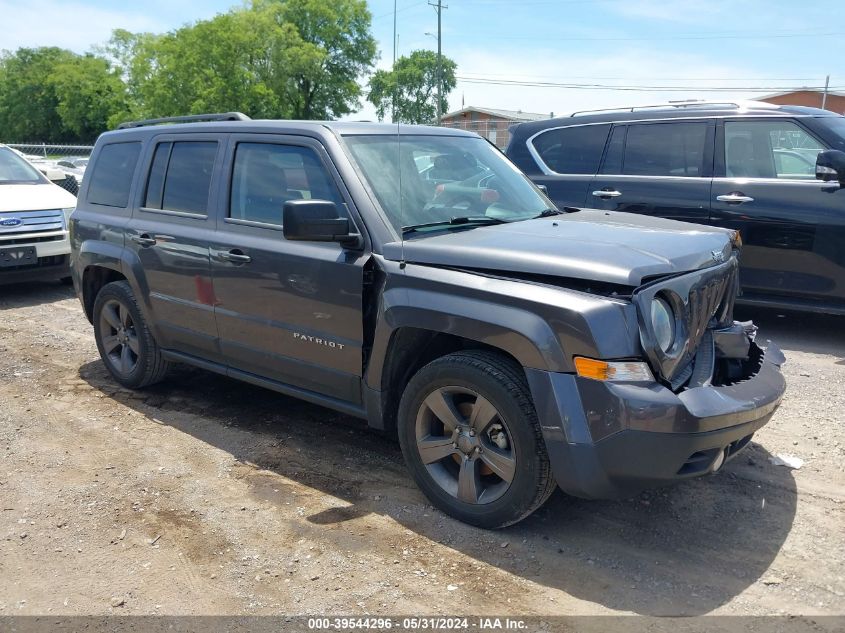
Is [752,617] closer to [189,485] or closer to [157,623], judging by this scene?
[157,623]

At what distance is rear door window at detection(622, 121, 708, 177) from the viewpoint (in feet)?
22.3

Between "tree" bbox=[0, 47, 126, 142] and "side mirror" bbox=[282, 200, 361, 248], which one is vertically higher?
"tree" bbox=[0, 47, 126, 142]

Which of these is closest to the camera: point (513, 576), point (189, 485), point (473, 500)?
point (513, 576)

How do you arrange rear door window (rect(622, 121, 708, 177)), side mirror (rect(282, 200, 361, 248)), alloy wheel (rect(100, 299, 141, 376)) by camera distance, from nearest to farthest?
1. side mirror (rect(282, 200, 361, 248))
2. alloy wheel (rect(100, 299, 141, 376))
3. rear door window (rect(622, 121, 708, 177))

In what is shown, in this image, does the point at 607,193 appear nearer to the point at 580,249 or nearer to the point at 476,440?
the point at 580,249

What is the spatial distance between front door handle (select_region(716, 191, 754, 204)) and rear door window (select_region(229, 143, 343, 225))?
403cm

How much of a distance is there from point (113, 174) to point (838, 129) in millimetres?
5865

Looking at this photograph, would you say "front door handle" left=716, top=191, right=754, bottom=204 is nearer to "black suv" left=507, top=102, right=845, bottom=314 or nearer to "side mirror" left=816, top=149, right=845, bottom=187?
"black suv" left=507, top=102, right=845, bottom=314

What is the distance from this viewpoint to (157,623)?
2.91 m

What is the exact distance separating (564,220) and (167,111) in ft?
188

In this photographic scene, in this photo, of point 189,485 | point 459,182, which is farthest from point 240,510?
point 459,182

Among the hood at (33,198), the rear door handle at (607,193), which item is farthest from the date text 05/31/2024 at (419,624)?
the hood at (33,198)

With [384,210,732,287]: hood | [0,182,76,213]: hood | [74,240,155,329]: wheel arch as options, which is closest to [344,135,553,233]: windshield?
[384,210,732,287]: hood

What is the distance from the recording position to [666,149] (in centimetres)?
697
